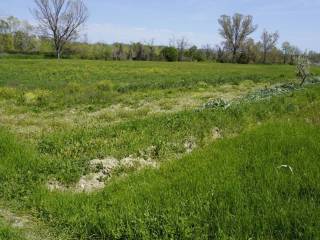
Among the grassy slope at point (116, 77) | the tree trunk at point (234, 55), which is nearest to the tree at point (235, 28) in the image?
the tree trunk at point (234, 55)

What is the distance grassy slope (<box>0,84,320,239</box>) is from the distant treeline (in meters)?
71.1

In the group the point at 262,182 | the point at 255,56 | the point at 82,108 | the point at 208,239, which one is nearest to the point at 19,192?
the point at 208,239

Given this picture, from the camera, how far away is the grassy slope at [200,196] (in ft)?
15.1

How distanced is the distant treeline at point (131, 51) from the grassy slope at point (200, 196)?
233 ft

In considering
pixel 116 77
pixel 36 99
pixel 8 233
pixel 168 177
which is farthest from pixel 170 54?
pixel 8 233

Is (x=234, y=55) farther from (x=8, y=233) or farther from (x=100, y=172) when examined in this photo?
(x=8, y=233)

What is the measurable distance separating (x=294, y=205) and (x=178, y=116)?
20.0ft

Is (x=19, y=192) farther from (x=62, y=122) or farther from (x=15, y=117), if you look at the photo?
(x=15, y=117)

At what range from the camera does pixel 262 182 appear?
5.71 meters

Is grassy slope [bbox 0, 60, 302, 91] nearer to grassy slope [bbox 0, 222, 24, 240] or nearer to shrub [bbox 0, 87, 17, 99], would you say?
shrub [bbox 0, 87, 17, 99]

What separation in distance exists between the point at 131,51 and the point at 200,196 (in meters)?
79.9

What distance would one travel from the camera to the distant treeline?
80250 mm

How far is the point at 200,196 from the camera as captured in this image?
533 centimetres

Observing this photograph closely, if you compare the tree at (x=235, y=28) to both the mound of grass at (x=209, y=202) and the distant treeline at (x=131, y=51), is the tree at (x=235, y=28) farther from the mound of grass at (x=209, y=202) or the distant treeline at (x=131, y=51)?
the mound of grass at (x=209, y=202)
